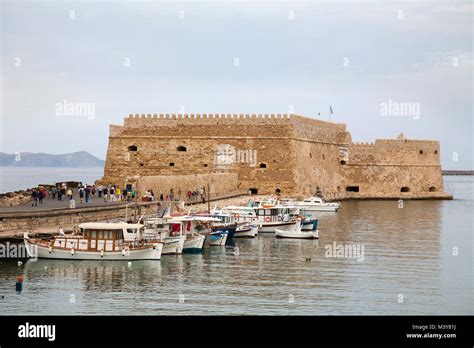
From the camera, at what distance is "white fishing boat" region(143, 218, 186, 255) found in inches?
1139

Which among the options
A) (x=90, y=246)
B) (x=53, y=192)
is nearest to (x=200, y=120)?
(x=53, y=192)

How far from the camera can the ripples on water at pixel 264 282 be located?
2098cm

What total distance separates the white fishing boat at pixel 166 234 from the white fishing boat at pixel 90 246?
4.09 ft

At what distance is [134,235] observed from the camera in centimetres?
2859

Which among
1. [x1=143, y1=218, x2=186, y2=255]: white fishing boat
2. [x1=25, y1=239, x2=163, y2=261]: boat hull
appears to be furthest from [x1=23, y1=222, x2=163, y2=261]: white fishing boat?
[x1=143, y1=218, x2=186, y2=255]: white fishing boat

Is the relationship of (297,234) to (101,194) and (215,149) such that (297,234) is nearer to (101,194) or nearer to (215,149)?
(101,194)

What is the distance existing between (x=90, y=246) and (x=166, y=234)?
3.42 m

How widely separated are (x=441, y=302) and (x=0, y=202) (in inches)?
745

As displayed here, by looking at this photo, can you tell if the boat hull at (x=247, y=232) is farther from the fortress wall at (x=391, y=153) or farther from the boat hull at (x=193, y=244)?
the fortress wall at (x=391, y=153)

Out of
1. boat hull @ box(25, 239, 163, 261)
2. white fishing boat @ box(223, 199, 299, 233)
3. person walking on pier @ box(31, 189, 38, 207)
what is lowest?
boat hull @ box(25, 239, 163, 261)

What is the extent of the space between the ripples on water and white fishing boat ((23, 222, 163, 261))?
379mm

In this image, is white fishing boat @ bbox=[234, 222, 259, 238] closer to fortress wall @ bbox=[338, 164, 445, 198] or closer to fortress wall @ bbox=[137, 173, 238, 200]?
fortress wall @ bbox=[137, 173, 238, 200]

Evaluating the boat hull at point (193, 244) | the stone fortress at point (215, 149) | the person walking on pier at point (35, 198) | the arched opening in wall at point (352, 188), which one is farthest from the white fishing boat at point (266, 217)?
the arched opening in wall at point (352, 188)
